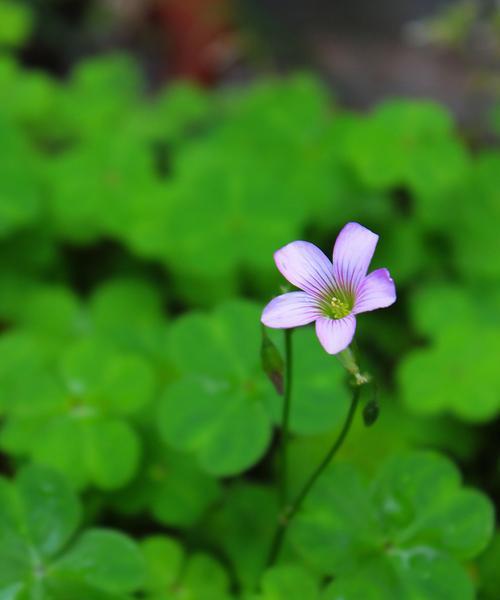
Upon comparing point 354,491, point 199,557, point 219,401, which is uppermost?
point 219,401

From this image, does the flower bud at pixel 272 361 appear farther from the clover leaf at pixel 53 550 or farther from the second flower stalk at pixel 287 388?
the clover leaf at pixel 53 550

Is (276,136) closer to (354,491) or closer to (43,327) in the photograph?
(43,327)

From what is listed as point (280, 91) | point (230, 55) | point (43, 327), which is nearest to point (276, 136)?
point (280, 91)

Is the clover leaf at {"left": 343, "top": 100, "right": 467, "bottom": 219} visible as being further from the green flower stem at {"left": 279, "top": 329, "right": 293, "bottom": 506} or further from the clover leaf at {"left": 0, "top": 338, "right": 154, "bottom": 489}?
the green flower stem at {"left": 279, "top": 329, "right": 293, "bottom": 506}

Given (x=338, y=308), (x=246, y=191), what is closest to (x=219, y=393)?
(x=338, y=308)

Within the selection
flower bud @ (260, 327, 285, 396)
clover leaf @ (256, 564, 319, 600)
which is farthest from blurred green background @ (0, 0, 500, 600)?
flower bud @ (260, 327, 285, 396)

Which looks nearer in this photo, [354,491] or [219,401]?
[354,491]

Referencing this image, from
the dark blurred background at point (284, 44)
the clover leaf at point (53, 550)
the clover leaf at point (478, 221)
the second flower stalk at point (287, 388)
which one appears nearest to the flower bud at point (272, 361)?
the second flower stalk at point (287, 388)
